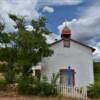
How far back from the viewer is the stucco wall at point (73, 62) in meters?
29.5

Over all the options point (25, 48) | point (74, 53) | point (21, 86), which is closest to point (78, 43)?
point (74, 53)

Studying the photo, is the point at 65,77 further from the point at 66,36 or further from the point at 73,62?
the point at 66,36

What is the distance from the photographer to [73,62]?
3014cm

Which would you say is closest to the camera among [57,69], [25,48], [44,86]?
[44,86]

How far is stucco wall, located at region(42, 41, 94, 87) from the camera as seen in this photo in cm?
2955

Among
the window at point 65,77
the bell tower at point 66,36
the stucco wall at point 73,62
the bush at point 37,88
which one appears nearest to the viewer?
the bush at point 37,88

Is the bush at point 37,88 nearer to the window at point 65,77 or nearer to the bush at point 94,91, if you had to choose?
the bush at point 94,91

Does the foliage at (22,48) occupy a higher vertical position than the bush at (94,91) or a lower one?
higher

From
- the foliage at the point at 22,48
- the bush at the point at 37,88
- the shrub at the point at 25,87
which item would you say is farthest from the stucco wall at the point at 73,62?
the bush at the point at 37,88

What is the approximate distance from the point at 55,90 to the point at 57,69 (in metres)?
4.95

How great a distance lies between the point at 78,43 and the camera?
30.2 metres

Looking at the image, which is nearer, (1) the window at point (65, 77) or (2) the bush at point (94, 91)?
(2) the bush at point (94, 91)

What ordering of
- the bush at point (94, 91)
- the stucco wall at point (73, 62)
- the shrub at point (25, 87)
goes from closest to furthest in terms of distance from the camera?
the shrub at point (25, 87) → the bush at point (94, 91) → the stucco wall at point (73, 62)

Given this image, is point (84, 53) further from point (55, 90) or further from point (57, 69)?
point (55, 90)
